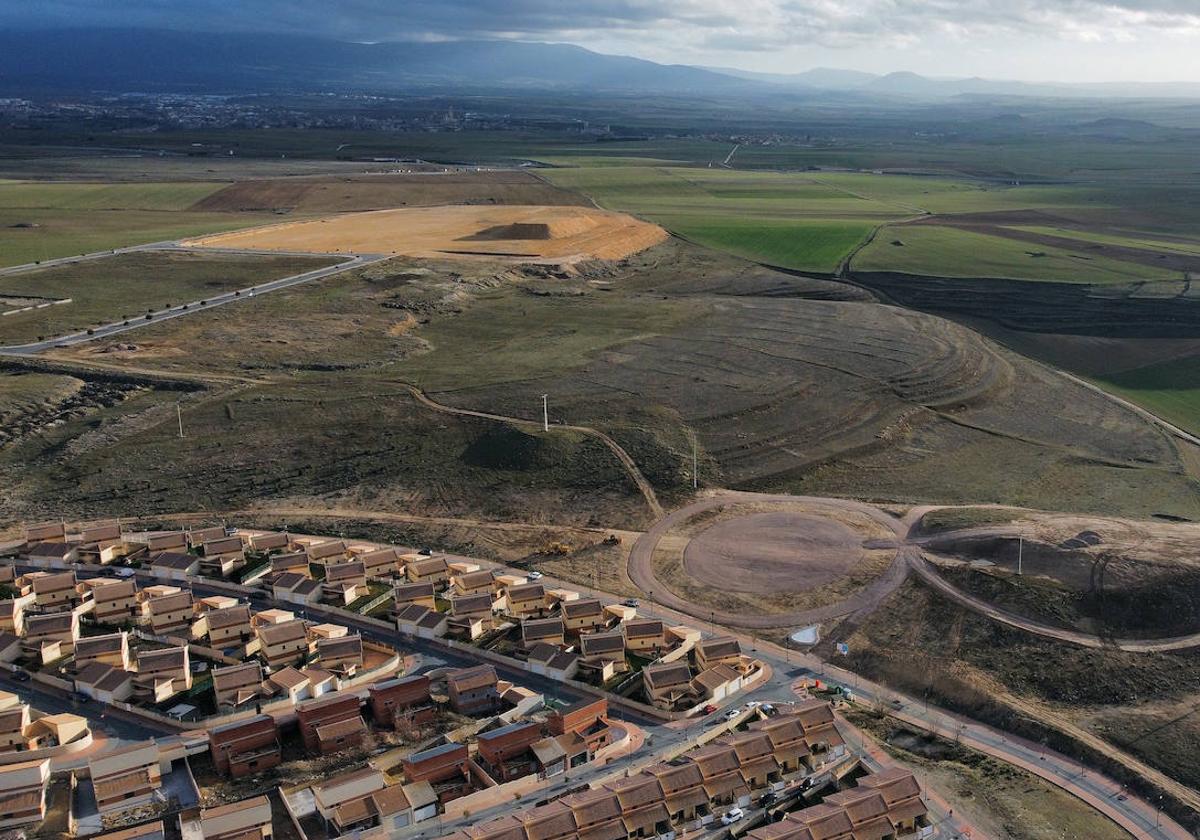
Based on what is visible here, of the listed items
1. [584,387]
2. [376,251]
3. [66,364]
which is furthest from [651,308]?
[66,364]

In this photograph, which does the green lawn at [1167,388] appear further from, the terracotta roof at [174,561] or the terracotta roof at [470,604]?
the terracotta roof at [174,561]

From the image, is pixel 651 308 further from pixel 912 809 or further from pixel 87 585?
pixel 912 809

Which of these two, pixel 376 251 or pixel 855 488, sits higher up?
pixel 376 251

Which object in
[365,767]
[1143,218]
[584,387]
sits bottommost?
[365,767]

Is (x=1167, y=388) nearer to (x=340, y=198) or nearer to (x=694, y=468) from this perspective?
(x=694, y=468)

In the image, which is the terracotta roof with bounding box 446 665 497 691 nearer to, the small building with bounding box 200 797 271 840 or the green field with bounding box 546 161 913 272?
the small building with bounding box 200 797 271 840

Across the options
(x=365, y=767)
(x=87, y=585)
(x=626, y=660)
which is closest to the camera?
(x=365, y=767)

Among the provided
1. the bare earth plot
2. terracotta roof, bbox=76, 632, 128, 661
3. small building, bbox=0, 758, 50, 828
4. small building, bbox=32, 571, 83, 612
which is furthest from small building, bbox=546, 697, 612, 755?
the bare earth plot

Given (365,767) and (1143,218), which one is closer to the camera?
(365,767)
